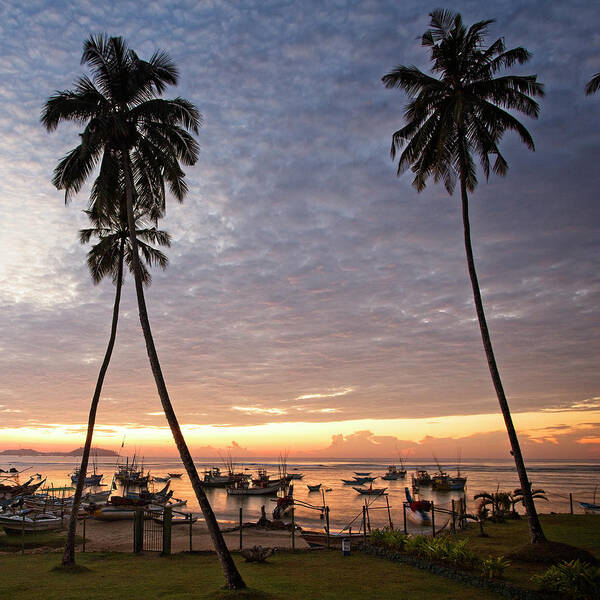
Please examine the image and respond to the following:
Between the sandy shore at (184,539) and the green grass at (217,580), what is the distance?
4282mm

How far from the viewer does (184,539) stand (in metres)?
26.0

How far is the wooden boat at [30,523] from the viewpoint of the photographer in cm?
2916

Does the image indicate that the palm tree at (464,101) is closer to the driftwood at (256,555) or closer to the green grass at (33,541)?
the driftwood at (256,555)

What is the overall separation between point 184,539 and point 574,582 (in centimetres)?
2076

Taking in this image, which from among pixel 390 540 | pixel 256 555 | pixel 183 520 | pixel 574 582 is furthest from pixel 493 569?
pixel 183 520

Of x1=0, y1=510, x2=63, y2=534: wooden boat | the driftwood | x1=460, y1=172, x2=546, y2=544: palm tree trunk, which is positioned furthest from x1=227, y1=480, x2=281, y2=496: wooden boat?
x1=460, y1=172, x2=546, y2=544: palm tree trunk

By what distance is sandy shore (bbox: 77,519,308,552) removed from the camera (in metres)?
23.4

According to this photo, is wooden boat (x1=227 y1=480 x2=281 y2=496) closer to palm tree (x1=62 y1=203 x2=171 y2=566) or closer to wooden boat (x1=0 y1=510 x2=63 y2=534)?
wooden boat (x1=0 y1=510 x2=63 y2=534)

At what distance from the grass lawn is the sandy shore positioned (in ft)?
27.6

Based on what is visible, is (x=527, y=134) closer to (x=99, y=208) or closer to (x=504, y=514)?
(x=99, y=208)

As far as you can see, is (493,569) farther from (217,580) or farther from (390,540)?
(217,580)

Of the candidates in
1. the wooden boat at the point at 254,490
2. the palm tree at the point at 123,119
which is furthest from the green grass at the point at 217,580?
the wooden boat at the point at 254,490

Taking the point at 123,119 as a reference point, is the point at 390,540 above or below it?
below

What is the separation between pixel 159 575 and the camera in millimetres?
15398
